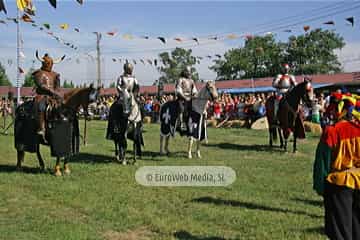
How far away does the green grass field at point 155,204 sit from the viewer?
19.8 ft

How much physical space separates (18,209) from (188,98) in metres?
6.04

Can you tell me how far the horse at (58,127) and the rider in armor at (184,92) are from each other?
253cm

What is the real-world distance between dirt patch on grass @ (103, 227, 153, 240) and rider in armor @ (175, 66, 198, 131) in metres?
6.48

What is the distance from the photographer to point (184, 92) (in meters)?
12.3

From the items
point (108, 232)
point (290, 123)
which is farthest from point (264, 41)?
point (108, 232)

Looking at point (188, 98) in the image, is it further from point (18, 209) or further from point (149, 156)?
point (18, 209)

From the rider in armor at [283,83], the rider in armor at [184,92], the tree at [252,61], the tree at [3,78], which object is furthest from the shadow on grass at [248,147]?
the tree at [3,78]

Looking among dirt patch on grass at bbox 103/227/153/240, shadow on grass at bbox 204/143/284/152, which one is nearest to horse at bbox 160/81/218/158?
shadow on grass at bbox 204/143/284/152

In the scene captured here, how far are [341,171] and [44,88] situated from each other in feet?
21.6

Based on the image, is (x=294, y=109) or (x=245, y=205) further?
(x=294, y=109)

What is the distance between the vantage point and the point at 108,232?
19.8ft

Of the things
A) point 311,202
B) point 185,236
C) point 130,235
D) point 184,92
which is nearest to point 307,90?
point 184,92

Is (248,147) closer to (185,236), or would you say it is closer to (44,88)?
(44,88)

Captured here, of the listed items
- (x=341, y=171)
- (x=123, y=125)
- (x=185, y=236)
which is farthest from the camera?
(x=123, y=125)
